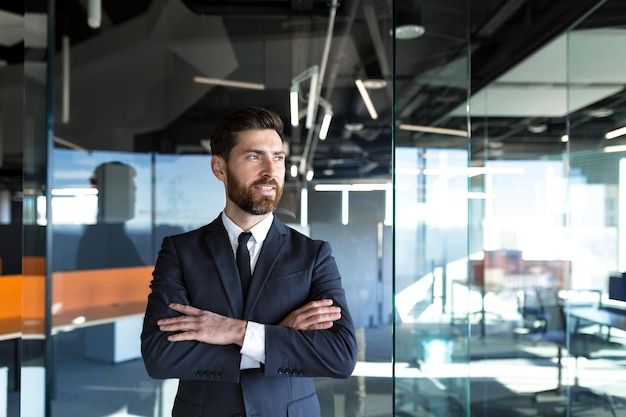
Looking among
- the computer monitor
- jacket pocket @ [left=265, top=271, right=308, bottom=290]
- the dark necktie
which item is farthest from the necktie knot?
the computer monitor

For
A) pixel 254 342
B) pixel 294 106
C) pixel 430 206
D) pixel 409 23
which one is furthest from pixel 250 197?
pixel 409 23

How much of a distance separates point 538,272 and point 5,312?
20.6 feet

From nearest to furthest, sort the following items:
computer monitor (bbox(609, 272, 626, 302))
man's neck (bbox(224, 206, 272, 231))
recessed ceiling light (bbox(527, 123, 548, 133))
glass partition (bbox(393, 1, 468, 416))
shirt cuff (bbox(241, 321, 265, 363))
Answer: shirt cuff (bbox(241, 321, 265, 363)) < man's neck (bbox(224, 206, 272, 231)) < glass partition (bbox(393, 1, 468, 416)) < computer monitor (bbox(609, 272, 626, 302)) < recessed ceiling light (bbox(527, 123, 548, 133))

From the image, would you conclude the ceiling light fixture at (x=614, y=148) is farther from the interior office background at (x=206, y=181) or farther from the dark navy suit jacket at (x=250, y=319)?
the dark navy suit jacket at (x=250, y=319)

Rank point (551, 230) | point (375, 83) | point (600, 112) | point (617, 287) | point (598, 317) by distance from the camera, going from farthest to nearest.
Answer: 1. point (551, 230)
2. point (598, 317)
3. point (600, 112)
4. point (617, 287)
5. point (375, 83)

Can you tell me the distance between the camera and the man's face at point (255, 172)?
1.74 m

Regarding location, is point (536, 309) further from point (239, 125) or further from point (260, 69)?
point (239, 125)

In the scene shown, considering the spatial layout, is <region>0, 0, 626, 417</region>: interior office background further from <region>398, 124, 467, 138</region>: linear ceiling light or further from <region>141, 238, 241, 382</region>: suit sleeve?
<region>141, 238, 241, 382</region>: suit sleeve

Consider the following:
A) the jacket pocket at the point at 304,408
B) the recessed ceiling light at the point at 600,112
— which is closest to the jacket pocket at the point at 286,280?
the jacket pocket at the point at 304,408

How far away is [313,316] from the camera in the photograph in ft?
5.51

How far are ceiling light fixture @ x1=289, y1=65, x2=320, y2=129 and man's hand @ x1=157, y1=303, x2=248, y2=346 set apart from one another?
71.8 inches

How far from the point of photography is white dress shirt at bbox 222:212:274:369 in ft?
5.17

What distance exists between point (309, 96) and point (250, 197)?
169 centimetres

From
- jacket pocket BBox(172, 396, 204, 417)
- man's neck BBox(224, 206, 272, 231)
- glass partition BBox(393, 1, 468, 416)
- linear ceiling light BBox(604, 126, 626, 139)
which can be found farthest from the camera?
linear ceiling light BBox(604, 126, 626, 139)
